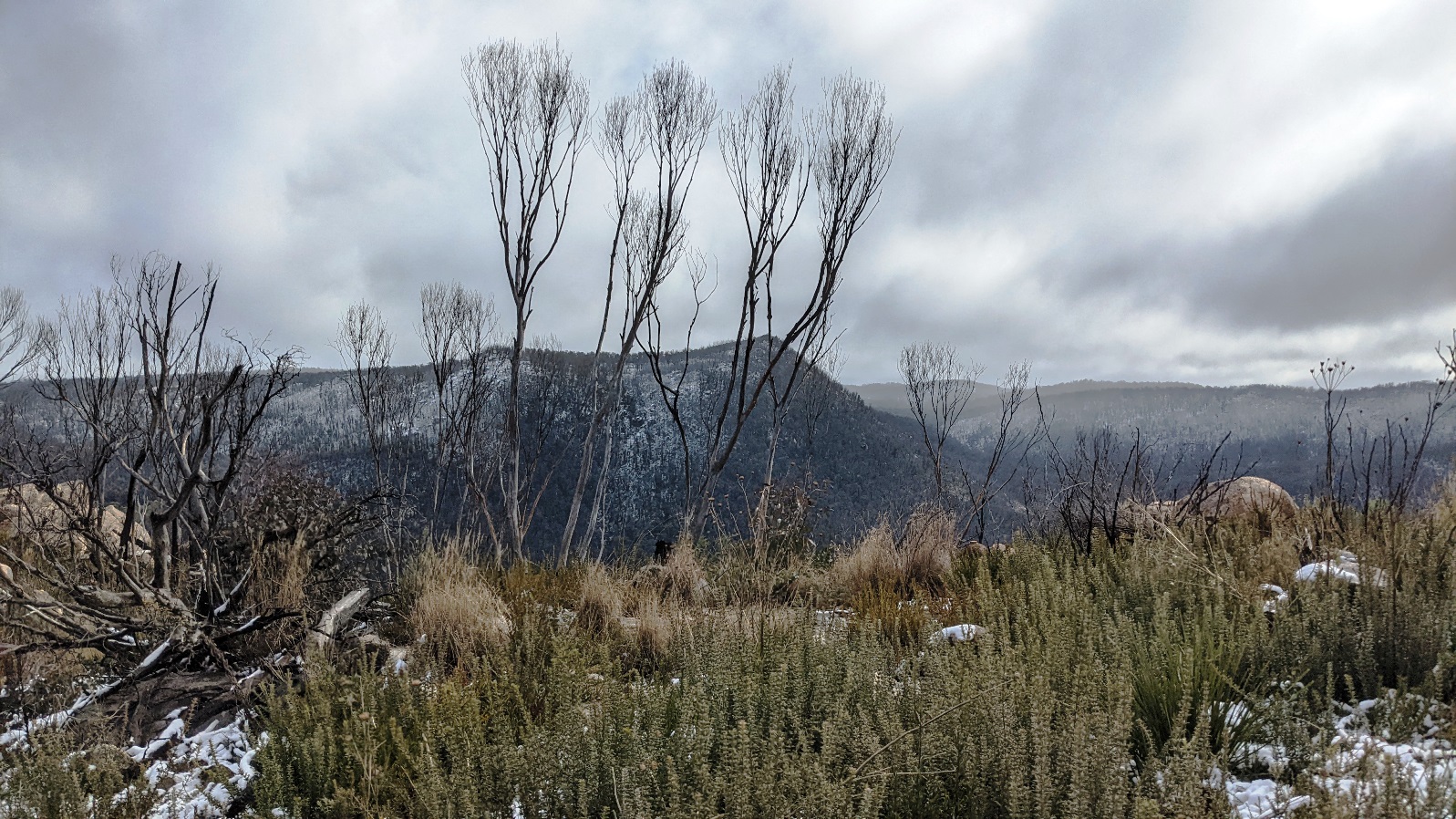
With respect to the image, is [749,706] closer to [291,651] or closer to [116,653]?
[291,651]

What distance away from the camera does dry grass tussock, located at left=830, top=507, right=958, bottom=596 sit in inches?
263

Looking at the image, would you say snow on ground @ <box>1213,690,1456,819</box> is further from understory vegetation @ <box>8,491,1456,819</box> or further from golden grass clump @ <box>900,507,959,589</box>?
golden grass clump @ <box>900,507,959,589</box>

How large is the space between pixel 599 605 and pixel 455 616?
1.05 meters

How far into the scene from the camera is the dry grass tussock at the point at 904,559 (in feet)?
21.9

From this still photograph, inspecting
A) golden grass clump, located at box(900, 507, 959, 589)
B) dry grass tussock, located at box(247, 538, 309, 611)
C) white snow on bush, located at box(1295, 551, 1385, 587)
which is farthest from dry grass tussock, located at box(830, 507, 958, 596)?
dry grass tussock, located at box(247, 538, 309, 611)

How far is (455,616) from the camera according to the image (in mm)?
4492

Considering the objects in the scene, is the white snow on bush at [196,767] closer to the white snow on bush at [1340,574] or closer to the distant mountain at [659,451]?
the white snow on bush at [1340,574]

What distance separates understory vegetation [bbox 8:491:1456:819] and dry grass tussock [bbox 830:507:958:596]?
1.88 m

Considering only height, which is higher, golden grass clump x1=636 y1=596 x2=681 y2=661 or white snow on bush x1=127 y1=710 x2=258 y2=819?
golden grass clump x1=636 y1=596 x2=681 y2=661

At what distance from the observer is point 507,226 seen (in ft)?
32.5

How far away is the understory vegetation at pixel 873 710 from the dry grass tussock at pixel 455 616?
0.06ft

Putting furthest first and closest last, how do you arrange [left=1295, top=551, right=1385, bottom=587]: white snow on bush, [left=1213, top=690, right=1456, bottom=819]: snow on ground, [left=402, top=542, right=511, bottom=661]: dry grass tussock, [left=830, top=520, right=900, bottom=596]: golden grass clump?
[left=830, top=520, right=900, bottom=596]: golden grass clump → [left=402, top=542, right=511, bottom=661]: dry grass tussock → [left=1295, top=551, right=1385, bottom=587]: white snow on bush → [left=1213, top=690, right=1456, bottom=819]: snow on ground

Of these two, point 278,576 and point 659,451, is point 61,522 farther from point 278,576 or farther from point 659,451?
point 659,451

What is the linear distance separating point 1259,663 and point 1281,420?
99.1 meters
